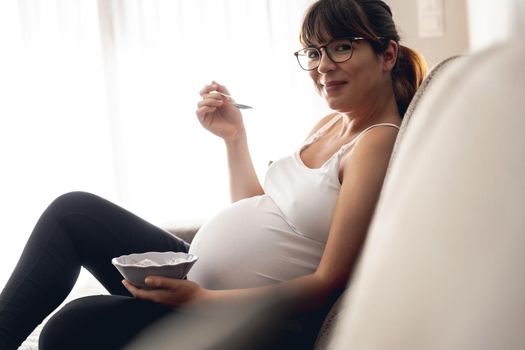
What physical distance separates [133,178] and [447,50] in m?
1.67

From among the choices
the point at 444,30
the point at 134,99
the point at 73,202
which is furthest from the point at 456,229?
the point at 134,99

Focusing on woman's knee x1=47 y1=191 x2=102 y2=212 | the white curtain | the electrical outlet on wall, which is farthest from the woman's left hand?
the white curtain

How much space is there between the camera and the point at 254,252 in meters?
1.12

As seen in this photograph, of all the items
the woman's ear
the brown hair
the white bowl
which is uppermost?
the brown hair

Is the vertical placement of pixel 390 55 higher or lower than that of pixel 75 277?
higher

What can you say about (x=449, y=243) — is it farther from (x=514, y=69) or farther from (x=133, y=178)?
(x=133, y=178)

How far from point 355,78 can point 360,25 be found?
104 millimetres

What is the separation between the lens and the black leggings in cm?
97

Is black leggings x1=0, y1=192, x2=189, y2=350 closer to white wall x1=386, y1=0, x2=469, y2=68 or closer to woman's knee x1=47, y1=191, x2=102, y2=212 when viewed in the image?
woman's knee x1=47, y1=191, x2=102, y2=212

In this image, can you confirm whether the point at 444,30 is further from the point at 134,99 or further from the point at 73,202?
the point at 73,202

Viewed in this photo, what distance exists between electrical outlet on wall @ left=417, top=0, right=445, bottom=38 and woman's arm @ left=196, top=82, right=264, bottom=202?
128 centimetres

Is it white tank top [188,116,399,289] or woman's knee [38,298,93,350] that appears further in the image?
white tank top [188,116,399,289]

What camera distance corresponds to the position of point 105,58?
305 cm

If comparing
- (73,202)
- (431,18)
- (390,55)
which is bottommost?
(73,202)
